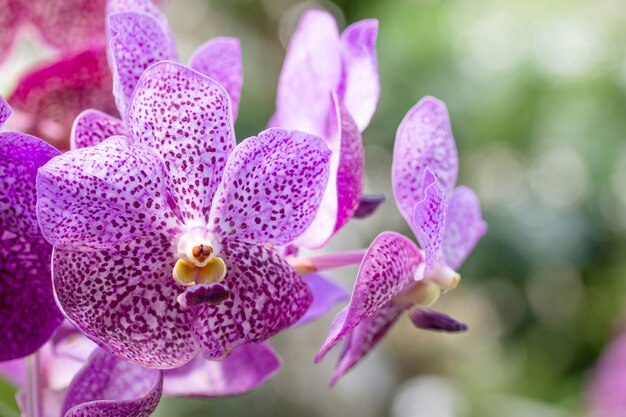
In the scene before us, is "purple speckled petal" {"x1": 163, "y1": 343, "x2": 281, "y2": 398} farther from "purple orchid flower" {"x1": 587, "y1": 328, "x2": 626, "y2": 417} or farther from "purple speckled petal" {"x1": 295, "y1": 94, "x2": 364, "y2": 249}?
"purple orchid flower" {"x1": 587, "y1": 328, "x2": 626, "y2": 417}

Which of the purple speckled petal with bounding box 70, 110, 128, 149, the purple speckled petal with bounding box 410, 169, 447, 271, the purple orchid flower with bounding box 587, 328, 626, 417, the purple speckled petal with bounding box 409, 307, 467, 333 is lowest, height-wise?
the purple orchid flower with bounding box 587, 328, 626, 417

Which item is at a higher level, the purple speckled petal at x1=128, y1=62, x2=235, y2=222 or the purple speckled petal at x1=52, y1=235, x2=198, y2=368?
the purple speckled petal at x1=128, y1=62, x2=235, y2=222

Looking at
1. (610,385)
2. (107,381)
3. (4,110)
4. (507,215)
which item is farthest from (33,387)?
(507,215)

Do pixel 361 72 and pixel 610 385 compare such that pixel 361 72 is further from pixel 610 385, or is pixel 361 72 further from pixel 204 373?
pixel 610 385

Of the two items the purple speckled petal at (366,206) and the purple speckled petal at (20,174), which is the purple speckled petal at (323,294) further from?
the purple speckled petal at (20,174)

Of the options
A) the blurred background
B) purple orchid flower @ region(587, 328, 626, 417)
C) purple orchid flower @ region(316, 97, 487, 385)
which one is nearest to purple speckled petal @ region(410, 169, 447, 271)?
purple orchid flower @ region(316, 97, 487, 385)

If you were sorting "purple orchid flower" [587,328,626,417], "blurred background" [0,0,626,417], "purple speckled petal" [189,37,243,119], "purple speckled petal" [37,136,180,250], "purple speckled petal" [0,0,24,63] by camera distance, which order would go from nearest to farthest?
"purple speckled petal" [37,136,180,250] → "purple speckled petal" [189,37,243,119] → "purple speckled petal" [0,0,24,63] → "purple orchid flower" [587,328,626,417] → "blurred background" [0,0,626,417]

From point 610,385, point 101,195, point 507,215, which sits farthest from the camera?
point 507,215
